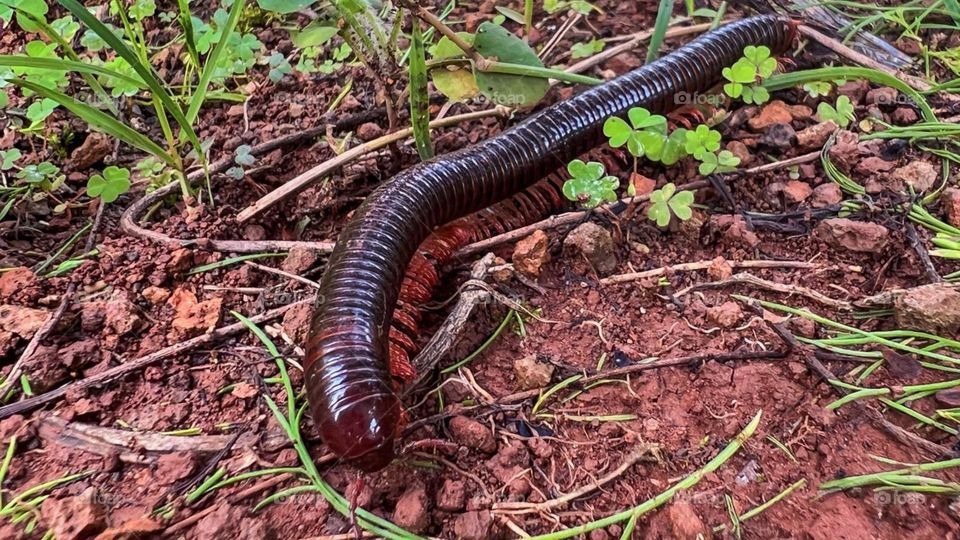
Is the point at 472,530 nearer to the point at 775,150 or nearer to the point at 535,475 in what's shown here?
the point at 535,475

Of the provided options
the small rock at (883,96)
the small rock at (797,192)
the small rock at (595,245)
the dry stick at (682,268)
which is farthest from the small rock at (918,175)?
the small rock at (595,245)

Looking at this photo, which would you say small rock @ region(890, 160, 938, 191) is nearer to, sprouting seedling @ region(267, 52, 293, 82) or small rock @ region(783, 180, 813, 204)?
small rock @ region(783, 180, 813, 204)

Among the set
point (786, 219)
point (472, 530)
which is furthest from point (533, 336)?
point (786, 219)

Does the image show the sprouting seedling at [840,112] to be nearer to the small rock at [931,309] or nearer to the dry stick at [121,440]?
the small rock at [931,309]

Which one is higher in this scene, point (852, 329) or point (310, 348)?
point (310, 348)

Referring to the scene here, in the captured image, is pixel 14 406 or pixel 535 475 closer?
pixel 535 475

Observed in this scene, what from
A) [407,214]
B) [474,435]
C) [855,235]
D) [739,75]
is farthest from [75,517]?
[739,75]
